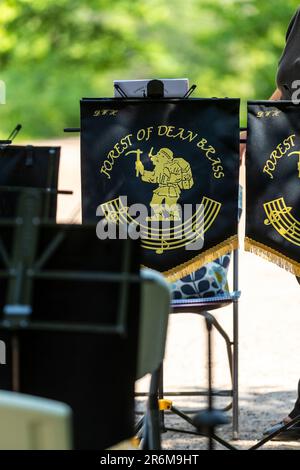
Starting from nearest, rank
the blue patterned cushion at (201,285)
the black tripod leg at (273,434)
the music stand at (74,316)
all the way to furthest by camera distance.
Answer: the music stand at (74,316) < the black tripod leg at (273,434) < the blue patterned cushion at (201,285)

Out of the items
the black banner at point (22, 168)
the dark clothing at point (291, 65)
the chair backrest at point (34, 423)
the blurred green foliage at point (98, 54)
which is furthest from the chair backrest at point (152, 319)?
the blurred green foliage at point (98, 54)

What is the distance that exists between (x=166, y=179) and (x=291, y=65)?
2.83 feet

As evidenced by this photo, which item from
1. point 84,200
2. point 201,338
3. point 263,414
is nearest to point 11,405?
point 84,200

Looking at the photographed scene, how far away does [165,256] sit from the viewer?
5016 mm

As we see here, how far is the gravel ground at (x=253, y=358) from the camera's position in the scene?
5535 millimetres

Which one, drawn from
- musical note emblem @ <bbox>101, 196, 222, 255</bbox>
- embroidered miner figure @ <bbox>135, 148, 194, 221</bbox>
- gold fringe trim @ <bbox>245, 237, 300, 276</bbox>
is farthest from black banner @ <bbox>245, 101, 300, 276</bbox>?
embroidered miner figure @ <bbox>135, 148, 194, 221</bbox>

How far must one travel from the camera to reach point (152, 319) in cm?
308

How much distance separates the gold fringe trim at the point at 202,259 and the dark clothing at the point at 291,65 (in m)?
0.43

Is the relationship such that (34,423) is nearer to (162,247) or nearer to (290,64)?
(162,247)

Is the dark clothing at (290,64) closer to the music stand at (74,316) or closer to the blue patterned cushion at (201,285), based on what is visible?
the blue patterned cushion at (201,285)

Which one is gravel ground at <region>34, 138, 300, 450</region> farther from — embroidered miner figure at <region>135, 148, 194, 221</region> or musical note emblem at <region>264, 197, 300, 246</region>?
musical note emblem at <region>264, 197, 300, 246</region>

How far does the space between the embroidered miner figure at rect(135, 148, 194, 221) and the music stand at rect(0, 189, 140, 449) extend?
186 centimetres

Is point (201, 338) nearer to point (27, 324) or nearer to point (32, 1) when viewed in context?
point (27, 324)

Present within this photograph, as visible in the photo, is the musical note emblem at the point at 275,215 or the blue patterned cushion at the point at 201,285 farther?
the blue patterned cushion at the point at 201,285
